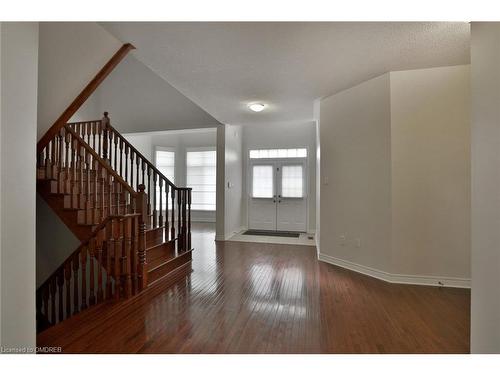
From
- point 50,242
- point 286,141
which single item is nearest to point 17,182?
point 50,242

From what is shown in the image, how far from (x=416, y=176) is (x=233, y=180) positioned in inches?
162

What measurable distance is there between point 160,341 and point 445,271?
11.0 feet

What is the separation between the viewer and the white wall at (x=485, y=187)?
1.29 m

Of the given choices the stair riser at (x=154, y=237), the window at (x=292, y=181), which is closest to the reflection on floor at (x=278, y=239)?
the window at (x=292, y=181)

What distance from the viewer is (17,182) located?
1.33 m

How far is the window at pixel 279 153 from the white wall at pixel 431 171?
3.64 m

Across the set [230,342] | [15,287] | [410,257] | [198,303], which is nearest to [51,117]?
[15,287]

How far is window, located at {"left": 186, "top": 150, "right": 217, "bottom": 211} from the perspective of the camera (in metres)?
8.17

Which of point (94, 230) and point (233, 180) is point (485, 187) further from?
point (233, 180)

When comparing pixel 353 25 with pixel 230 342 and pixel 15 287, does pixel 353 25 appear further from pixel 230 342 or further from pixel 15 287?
pixel 15 287

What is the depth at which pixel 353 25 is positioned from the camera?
2.16m

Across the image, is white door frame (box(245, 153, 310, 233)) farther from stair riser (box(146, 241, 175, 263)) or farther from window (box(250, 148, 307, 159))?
stair riser (box(146, 241, 175, 263))

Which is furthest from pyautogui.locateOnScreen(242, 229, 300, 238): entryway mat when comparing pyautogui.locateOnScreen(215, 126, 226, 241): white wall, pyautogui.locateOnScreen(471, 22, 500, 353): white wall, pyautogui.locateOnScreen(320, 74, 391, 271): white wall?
pyautogui.locateOnScreen(471, 22, 500, 353): white wall

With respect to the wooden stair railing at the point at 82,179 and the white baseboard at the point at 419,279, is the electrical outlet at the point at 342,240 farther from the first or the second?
the wooden stair railing at the point at 82,179
